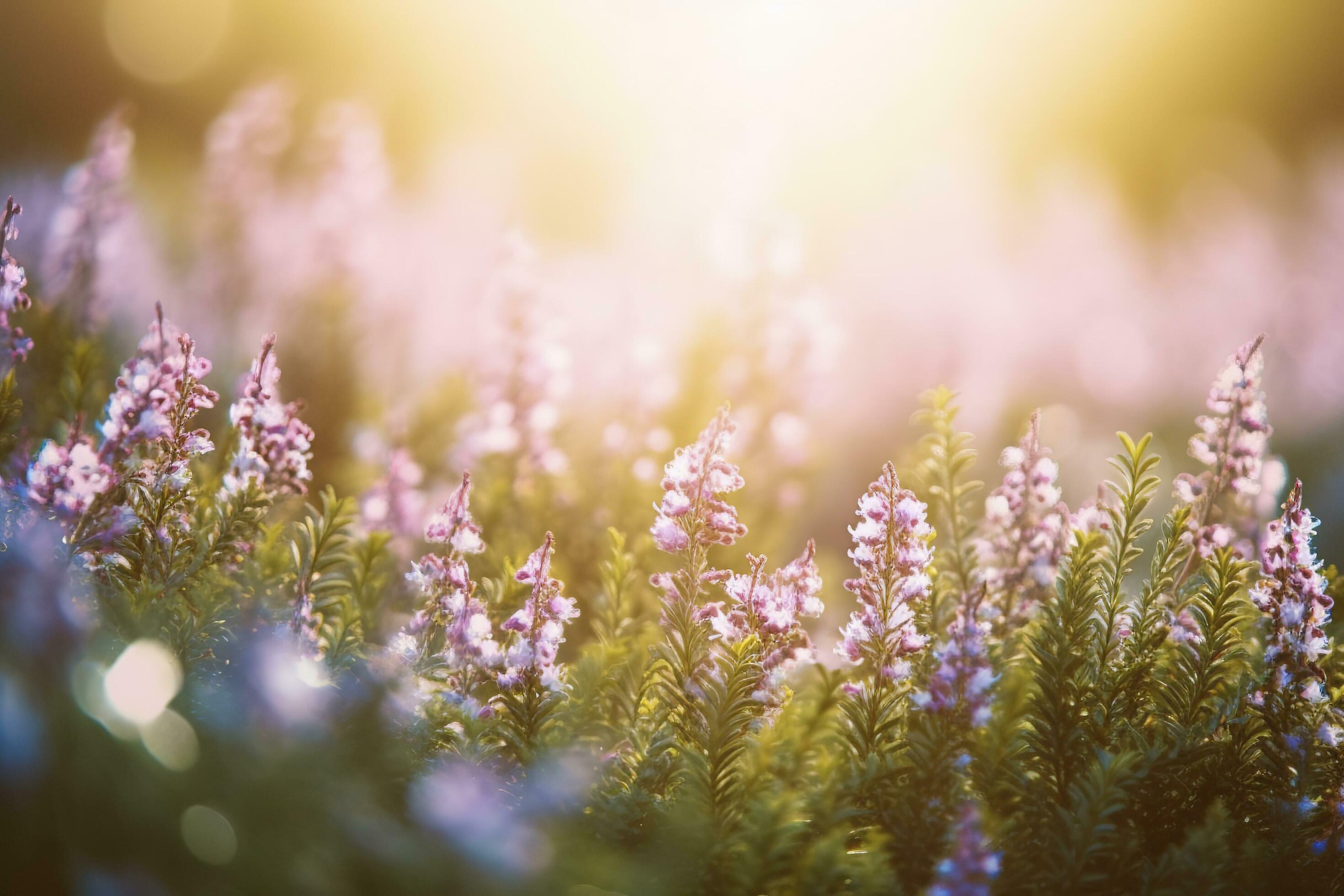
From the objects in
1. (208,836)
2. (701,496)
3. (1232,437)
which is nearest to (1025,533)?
(1232,437)

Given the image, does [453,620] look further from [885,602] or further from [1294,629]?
[1294,629]

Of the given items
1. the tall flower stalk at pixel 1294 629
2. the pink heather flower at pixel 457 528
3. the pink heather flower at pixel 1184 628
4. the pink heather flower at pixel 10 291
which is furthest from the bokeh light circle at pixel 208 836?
the tall flower stalk at pixel 1294 629

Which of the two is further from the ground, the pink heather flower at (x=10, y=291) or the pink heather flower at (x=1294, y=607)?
the pink heather flower at (x=10, y=291)

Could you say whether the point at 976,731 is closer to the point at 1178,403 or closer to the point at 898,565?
the point at 898,565

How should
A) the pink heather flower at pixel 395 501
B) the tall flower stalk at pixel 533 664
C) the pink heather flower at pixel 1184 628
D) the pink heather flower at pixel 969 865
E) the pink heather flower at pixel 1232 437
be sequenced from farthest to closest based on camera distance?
the pink heather flower at pixel 395 501
the pink heather flower at pixel 1232 437
the pink heather flower at pixel 1184 628
the tall flower stalk at pixel 533 664
the pink heather flower at pixel 969 865

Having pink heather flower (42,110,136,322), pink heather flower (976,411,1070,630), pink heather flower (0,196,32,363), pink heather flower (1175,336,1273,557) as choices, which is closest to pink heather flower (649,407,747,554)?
pink heather flower (976,411,1070,630)

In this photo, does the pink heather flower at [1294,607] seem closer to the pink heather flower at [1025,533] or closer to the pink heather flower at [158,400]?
the pink heather flower at [1025,533]

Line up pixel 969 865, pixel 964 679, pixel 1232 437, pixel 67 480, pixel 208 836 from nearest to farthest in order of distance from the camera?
pixel 208 836, pixel 969 865, pixel 67 480, pixel 964 679, pixel 1232 437

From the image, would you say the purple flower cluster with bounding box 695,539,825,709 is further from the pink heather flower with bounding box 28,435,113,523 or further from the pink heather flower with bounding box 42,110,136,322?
the pink heather flower with bounding box 42,110,136,322
